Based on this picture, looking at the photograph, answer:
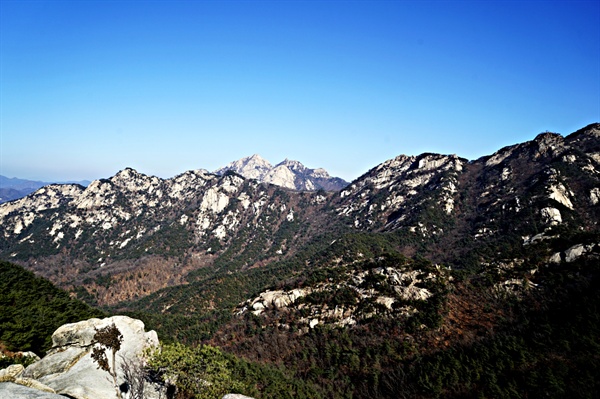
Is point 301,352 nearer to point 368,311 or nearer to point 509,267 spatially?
point 368,311

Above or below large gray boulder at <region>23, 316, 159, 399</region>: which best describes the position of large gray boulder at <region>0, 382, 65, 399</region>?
above

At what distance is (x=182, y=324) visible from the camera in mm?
120125

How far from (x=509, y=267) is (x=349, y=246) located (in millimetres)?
96611

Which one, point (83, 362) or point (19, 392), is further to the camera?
point (83, 362)

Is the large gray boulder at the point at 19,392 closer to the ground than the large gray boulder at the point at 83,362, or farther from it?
farther from it

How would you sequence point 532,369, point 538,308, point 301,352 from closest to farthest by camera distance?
1. point 532,369
2. point 538,308
3. point 301,352

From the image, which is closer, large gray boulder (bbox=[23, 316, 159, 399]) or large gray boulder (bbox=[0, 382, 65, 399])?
large gray boulder (bbox=[0, 382, 65, 399])

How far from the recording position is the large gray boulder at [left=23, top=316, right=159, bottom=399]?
26.0 metres

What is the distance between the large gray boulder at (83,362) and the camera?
26.0 meters

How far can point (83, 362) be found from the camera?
30797mm

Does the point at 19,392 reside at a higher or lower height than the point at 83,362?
higher

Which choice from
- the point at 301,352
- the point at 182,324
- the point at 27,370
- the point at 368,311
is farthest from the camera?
the point at 182,324

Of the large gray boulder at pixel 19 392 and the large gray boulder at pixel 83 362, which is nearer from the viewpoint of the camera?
the large gray boulder at pixel 19 392

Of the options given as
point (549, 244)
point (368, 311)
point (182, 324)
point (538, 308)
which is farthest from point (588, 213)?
point (182, 324)
